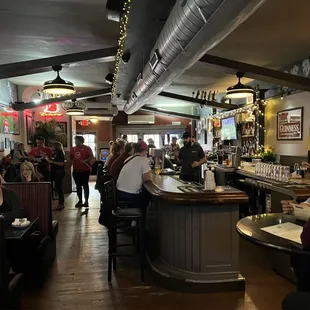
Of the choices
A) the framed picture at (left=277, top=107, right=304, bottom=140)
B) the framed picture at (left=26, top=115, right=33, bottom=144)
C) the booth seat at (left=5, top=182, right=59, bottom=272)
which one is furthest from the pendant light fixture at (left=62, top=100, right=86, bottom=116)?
the booth seat at (left=5, top=182, right=59, bottom=272)

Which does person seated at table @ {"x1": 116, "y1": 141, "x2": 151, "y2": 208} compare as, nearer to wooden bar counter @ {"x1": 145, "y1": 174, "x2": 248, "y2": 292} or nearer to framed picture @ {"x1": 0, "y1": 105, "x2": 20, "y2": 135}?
wooden bar counter @ {"x1": 145, "y1": 174, "x2": 248, "y2": 292}

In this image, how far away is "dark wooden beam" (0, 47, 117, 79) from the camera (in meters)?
5.45

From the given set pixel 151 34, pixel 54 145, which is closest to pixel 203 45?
pixel 151 34

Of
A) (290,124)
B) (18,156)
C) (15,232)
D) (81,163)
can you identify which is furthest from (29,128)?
(15,232)

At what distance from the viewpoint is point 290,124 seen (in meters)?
6.80

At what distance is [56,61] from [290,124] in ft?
15.2

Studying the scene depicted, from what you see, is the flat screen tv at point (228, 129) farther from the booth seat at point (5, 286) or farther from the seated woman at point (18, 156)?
the booth seat at point (5, 286)

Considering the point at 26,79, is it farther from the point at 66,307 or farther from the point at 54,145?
the point at 66,307

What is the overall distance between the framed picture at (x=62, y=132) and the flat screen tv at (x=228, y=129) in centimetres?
490

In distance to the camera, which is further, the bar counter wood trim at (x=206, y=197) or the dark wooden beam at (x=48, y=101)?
the dark wooden beam at (x=48, y=101)

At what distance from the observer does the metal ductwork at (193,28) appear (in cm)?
217

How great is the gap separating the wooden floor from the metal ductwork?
2.35 m

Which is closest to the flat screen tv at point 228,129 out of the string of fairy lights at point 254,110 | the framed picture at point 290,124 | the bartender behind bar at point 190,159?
the string of fairy lights at point 254,110

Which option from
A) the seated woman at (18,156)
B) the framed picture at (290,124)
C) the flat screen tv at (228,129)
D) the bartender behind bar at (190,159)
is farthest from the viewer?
the flat screen tv at (228,129)
